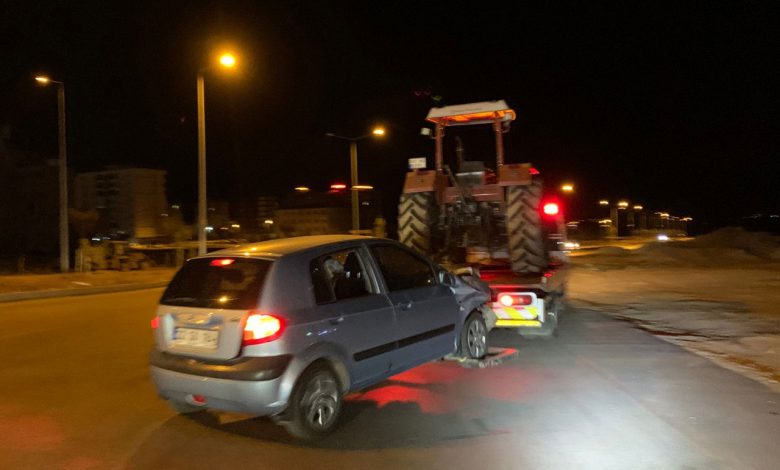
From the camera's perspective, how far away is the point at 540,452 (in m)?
5.00

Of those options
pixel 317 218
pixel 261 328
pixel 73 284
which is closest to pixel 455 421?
pixel 261 328

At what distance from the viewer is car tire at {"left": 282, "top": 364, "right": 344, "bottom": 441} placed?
5.21 m

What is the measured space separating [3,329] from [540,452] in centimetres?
1039

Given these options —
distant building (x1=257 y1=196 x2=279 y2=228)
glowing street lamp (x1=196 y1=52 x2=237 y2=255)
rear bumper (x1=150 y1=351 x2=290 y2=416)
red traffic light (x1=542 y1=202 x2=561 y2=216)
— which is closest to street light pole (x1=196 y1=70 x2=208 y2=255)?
glowing street lamp (x1=196 y1=52 x2=237 y2=255)

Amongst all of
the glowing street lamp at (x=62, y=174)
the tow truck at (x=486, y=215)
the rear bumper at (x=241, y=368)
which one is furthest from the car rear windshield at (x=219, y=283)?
the glowing street lamp at (x=62, y=174)

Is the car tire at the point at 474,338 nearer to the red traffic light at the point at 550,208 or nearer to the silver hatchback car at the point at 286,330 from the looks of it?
the silver hatchback car at the point at 286,330

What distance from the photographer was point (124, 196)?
161ft

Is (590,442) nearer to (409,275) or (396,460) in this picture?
(396,460)

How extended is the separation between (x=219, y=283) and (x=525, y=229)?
649cm

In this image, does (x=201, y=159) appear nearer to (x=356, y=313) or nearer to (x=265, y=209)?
(x=356, y=313)

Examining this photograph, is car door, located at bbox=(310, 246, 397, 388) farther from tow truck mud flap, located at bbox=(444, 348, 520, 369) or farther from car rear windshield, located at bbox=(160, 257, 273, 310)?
tow truck mud flap, located at bbox=(444, 348, 520, 369)

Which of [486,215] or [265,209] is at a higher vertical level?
[265,209]

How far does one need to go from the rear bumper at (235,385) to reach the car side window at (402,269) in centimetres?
166

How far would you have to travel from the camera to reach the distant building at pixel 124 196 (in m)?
47.2
